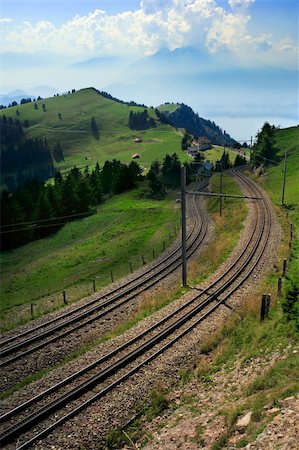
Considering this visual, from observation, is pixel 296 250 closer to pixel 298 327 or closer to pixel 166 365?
pixel 298 327

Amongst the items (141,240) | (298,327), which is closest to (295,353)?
(298,327)

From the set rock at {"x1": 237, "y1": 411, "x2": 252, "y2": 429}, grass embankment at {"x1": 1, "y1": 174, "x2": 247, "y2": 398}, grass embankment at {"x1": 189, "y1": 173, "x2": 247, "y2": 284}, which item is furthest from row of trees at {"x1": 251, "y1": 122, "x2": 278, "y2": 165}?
rock at {"x1": 237, "y1": 411, "x2": 252, "y2": 429}

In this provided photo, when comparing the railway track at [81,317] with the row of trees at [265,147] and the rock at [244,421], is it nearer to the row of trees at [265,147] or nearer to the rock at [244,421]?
the rock at [244,421]

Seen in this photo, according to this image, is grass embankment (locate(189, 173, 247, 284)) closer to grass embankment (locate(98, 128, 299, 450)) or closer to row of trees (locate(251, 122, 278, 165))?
grass embankment (locate(98, 128, 299, 450))

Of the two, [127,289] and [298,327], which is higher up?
[298,327]

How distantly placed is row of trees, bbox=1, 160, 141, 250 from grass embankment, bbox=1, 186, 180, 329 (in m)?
4.24

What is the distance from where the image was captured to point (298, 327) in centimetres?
2112

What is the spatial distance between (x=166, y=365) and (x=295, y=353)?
23.4 ft

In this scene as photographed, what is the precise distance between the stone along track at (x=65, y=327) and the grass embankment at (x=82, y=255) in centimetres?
295

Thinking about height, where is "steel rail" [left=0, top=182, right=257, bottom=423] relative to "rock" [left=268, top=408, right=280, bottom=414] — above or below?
below

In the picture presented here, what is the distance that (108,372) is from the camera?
21.7 metres

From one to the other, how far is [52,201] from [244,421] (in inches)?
3180

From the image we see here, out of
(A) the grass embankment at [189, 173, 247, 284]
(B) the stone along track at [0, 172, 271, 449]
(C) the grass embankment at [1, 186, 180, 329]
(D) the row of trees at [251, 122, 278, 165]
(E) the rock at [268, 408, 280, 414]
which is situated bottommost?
(C) the grass embankment at [1, 186, 180, 329]

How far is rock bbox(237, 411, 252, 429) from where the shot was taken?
14.2 m
